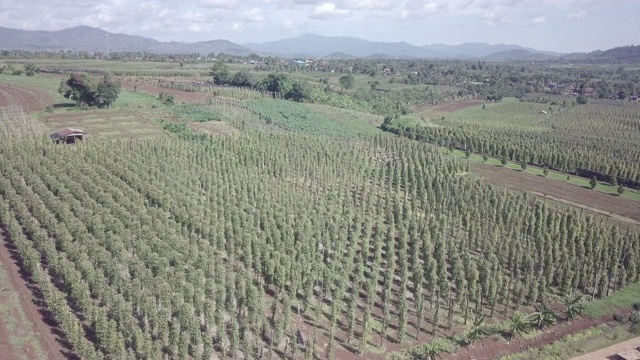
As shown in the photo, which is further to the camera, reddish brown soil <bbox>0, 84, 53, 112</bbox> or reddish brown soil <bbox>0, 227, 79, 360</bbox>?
reddish brown soil <bbox>0, 84, 53, 112</bbox>

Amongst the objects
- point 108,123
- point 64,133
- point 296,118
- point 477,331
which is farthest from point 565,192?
point 108,123

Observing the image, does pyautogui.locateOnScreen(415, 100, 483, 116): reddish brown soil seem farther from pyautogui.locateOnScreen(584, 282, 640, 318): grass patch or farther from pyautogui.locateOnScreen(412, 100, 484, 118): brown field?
pyautogui.locateOnScreen(584, 282, 640, 318): grass patch

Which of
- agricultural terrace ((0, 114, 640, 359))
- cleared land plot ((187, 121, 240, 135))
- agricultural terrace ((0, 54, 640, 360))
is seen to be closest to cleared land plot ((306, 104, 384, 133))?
agricultural terrace ((0, 54, 640, 360))

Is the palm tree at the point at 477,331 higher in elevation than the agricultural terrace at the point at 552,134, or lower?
lower

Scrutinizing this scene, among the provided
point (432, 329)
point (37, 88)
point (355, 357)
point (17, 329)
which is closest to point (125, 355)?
point (17, 329)

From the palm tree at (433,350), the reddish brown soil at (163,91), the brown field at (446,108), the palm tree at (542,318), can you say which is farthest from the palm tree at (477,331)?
the brown field at (446,108)

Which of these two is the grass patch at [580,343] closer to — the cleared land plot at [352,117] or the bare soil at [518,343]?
the bare soil at [518,343]

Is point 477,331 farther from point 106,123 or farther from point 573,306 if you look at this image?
point 106,123
